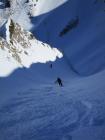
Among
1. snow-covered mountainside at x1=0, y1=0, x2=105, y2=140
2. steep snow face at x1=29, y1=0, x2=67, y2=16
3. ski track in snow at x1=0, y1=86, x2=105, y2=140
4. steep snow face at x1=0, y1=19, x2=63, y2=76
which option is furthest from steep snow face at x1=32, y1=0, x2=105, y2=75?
ski track in snow at x1=0, y1=86, x2=105, y2=140

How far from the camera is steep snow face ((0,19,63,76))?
128 ft

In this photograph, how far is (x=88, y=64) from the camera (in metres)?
57.8

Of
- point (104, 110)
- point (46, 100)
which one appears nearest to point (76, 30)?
point (46, 100)

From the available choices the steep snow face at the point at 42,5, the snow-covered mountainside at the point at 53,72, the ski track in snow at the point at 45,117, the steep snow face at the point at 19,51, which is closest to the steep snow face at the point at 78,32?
the snow-covered mountainside at the point at 53,72

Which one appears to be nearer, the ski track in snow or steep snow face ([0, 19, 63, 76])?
the ski track in snow

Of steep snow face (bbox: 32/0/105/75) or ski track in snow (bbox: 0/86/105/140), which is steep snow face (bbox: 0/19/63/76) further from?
ski track in snow (bbox: 0/86/105/140)

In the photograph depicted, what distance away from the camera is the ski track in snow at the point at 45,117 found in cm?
1981

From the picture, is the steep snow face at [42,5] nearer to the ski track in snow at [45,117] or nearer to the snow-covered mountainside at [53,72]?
the snow-covered mountainside at [53,72]

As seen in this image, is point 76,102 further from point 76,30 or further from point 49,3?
point 49,3

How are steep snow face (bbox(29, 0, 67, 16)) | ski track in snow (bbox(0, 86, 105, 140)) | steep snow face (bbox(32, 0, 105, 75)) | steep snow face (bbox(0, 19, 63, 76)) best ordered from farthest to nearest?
steep snow face (bbox(29, 0, 67, 16)), steep snow face (bbox(32, 0, 105, 75)), steep snow face (bbox(0, 19, 63, 76)), ski track in snow (bbox(0, 86, 105, 140))

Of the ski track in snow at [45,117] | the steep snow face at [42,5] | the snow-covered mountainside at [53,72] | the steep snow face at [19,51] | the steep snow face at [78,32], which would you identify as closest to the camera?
the ski track in snow at [45,117]

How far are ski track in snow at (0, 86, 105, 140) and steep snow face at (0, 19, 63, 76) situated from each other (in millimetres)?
7658

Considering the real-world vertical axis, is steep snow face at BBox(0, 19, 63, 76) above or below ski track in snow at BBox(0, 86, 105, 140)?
above

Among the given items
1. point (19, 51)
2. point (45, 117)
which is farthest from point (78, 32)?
point (45, 117)
